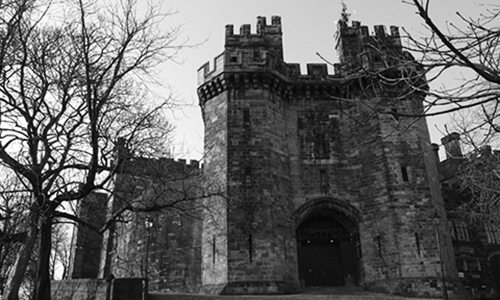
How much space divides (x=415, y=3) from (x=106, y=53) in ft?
27.1

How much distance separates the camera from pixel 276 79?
18344mm

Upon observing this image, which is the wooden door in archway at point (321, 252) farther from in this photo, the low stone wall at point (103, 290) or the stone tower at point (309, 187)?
the low stone wall at point (103, 290)

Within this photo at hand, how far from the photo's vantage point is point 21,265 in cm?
881

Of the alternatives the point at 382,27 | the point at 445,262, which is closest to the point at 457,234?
the point at 445,262

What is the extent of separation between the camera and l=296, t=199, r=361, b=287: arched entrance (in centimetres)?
1698

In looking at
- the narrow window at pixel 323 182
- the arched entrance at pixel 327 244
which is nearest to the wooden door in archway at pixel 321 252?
the arched entrance at pixel 327 244

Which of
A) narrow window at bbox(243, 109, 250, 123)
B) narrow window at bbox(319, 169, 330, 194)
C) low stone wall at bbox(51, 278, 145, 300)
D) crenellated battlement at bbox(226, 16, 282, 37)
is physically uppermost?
crenellated battlement at bbox(226, 16, 282, 37)

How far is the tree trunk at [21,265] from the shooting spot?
8562mm

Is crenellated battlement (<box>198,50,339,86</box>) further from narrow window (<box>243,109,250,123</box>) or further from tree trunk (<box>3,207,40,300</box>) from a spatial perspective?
tree trunk (<box>3,207,40,300</box>)

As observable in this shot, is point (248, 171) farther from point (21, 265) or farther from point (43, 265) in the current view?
point (21, 265)

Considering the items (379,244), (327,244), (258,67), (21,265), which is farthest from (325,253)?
(21,265)

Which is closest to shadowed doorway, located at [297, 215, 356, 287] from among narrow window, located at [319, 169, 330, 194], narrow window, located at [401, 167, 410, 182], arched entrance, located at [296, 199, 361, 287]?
arched entrance, located at [296, 199, 361, 287]

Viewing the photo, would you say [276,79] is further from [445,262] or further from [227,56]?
[445,262]

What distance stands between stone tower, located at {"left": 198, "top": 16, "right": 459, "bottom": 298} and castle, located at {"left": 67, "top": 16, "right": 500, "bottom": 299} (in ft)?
0.14
